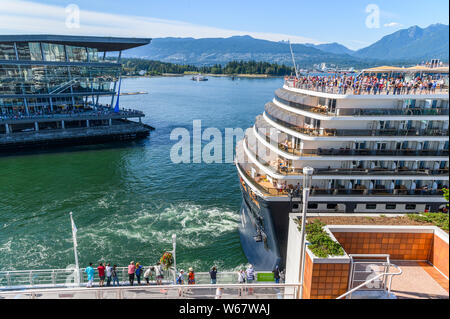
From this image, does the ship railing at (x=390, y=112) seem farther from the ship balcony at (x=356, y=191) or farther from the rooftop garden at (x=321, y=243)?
the rooftop garden at (x=321, y=243)

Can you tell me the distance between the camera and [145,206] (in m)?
29.3

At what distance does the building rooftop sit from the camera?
5028 cm

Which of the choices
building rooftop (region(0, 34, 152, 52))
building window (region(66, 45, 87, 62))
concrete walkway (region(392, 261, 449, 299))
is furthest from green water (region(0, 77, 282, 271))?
building rooftop (region(0, 34, 152, 52))

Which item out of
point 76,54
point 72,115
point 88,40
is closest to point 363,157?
point 72,115

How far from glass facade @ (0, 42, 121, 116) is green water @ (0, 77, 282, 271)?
43.2ft

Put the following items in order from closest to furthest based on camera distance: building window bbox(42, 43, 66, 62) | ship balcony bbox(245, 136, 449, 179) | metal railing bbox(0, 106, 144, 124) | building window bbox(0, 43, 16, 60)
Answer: ship balcony bbox(245, 136, 449, 179)
building window bbox(0, 43, 16, 60)
metal railing bbox(0, 106, 144, 124)
building window bbox(42, 43, 66, 62)

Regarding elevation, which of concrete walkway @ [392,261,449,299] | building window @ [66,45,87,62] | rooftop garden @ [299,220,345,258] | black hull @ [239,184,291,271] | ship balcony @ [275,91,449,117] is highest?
building window @ [66,45,87,62]

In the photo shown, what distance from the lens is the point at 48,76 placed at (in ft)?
180

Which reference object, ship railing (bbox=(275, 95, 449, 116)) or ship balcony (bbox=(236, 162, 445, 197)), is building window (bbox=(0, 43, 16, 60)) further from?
ship railing (bbox=(275, 95, 449, 116))

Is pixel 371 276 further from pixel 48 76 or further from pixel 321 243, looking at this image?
pixel 48 76

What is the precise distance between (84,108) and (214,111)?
30673 millimetres

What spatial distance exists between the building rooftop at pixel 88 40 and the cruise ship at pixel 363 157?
159 ft
